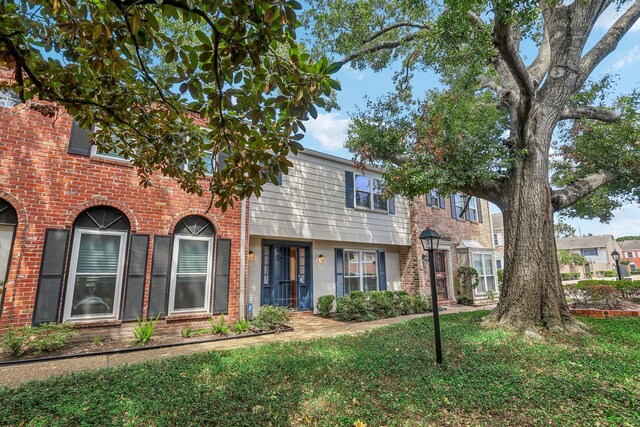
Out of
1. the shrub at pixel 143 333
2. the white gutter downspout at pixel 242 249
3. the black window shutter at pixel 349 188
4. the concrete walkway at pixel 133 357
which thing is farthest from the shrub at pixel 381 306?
the shrub at pixel 143 333

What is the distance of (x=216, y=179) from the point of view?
2.99m

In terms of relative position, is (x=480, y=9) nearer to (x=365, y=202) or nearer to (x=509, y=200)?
(x=509, y=200)

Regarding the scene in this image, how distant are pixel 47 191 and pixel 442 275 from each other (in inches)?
506

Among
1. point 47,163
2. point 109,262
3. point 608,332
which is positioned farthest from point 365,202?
point 47,163

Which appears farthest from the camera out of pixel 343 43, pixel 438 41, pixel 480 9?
pixel 343 43

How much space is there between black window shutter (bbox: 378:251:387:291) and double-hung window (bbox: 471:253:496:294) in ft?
13.5

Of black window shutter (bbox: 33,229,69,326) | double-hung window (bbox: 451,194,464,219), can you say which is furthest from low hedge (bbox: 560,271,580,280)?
black window shutter (bbox: 33,229,69,326)

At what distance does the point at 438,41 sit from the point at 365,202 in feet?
20.3

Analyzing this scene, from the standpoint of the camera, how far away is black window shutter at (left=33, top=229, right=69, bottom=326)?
5391 mm

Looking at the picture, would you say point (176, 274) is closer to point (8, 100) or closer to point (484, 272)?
point (8, 100)

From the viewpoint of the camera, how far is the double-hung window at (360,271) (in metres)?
11.1

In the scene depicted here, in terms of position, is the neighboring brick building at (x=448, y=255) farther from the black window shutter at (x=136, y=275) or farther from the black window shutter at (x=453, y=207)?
the black window shutter at (x=136, y=275)

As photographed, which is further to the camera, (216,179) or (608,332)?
(608,332)

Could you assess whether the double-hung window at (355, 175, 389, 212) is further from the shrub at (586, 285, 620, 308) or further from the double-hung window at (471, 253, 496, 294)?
the shrub at (586, 285, 620, 308)
